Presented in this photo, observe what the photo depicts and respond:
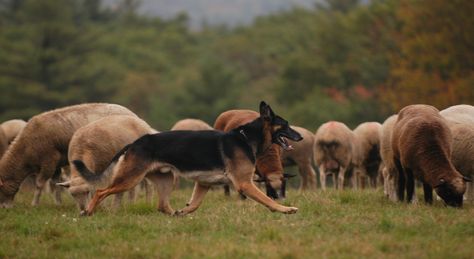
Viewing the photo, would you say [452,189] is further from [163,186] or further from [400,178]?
[163,186]

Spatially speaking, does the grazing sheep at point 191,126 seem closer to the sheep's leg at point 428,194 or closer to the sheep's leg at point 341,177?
the sheep's leg at point 341,177

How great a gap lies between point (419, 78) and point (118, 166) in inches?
1354

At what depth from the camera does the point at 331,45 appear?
65375 millimetres

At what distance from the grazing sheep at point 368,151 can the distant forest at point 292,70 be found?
18.9 meters

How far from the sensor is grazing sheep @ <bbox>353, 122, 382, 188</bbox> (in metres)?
23.9

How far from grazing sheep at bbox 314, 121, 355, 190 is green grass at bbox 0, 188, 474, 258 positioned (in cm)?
865

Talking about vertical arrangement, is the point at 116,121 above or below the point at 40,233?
above

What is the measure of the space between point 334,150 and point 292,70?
1656 inches

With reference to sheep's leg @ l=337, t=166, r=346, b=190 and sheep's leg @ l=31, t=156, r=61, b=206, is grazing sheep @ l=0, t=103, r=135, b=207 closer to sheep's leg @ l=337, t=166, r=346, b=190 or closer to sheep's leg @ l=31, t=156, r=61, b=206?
sheep's leg @ l=31, t=156, r=61, b=206

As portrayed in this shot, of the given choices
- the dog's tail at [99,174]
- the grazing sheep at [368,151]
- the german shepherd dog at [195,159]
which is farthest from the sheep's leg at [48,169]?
the grazing sheep at [368,151]

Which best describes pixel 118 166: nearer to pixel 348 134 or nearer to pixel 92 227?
pixel 92 227

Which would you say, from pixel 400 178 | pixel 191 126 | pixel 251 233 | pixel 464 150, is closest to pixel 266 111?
pixel 251 233

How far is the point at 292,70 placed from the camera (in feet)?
214

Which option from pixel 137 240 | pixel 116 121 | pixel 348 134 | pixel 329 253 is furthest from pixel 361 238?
pixel 348 134
